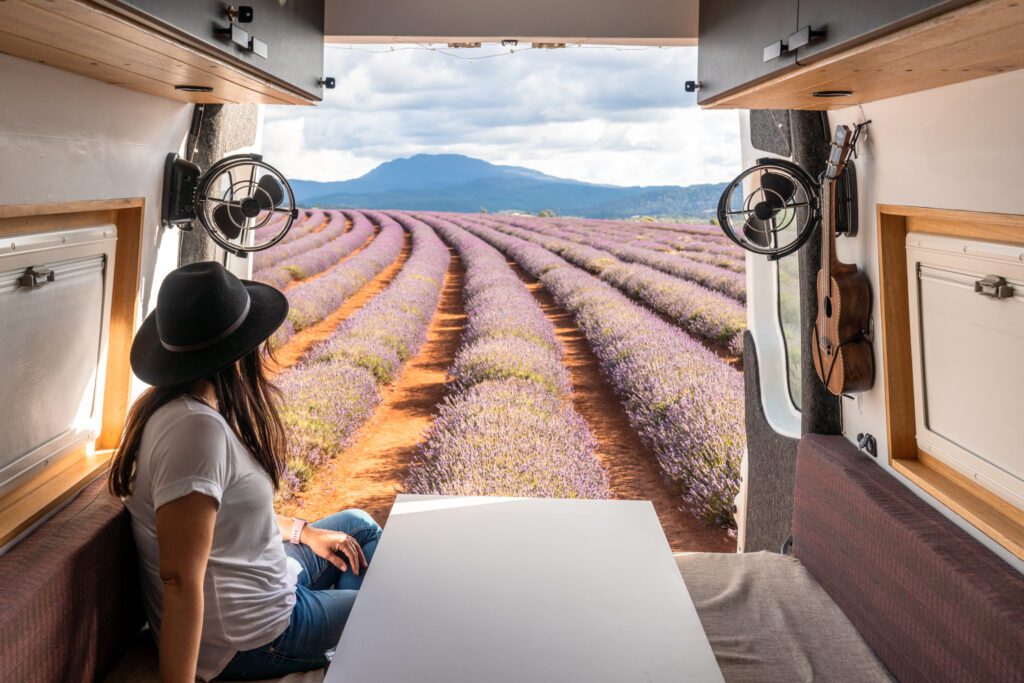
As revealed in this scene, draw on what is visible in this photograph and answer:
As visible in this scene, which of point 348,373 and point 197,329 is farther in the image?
point 348,373

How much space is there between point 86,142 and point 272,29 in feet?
1.67

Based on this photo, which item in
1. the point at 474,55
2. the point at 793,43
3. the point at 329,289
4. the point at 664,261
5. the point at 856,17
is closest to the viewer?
the point at 856,17

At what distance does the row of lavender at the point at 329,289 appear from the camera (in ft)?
26.3

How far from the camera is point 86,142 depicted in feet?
6.34

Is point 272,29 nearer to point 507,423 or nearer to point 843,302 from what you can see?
point 843,302

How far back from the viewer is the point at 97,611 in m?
1.70

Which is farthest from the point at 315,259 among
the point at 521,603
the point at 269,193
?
the point at 521,603

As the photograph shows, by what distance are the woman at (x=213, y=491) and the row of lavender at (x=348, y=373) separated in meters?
3.24

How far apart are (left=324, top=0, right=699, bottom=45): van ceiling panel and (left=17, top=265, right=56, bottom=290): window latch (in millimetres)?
1272

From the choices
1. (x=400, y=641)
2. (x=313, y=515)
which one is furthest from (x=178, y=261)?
(x=313, y=515)

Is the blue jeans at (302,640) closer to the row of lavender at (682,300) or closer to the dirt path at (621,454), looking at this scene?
the dirt path at (621,454)

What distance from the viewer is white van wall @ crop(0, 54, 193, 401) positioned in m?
1.62

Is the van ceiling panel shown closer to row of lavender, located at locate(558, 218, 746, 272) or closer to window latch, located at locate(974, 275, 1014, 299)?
window latch, located at locate(974, 275, 1014, 299)

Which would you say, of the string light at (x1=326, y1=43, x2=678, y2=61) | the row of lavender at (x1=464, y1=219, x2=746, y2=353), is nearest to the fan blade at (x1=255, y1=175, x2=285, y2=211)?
the string light at (x1=326, y1=43, x2=678, y2=61)
